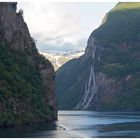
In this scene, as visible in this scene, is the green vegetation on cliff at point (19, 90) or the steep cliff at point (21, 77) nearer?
the green vegetation on cliff at point (19, 90)

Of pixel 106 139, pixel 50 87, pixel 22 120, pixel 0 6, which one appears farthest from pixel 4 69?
pixel 106 139

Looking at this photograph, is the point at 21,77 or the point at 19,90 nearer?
the point at 19,90

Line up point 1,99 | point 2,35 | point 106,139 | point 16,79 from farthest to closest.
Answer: point 2,35 < point 16,79 < point 1,99 < point 106,139

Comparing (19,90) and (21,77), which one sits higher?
(21,77)

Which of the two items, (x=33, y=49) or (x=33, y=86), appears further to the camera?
(x=33, y=49)

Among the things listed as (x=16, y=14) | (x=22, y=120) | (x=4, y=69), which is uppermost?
(x=16, y=14)

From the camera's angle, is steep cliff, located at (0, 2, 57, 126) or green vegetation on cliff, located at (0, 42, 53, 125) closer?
green vegetation on cliff, located at (0, 42, 53, 125)

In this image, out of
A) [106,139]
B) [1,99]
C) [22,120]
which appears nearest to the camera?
[106,139]

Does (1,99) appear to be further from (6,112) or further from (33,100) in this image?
(33,100)
